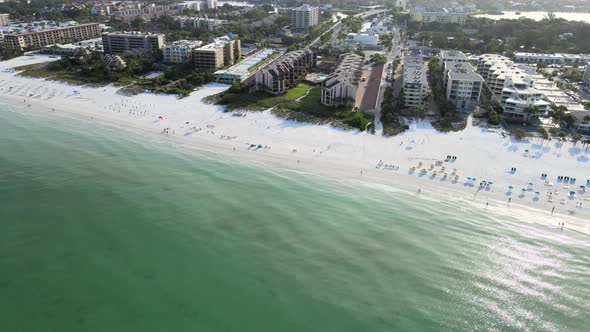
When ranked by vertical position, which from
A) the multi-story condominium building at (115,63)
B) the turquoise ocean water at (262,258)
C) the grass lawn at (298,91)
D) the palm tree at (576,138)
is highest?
the multi-story condominium building at (115,63)

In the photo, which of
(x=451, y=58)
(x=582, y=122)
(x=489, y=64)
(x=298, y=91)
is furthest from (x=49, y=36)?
(x=582, y=122)

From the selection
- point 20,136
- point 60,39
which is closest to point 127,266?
point 20,136

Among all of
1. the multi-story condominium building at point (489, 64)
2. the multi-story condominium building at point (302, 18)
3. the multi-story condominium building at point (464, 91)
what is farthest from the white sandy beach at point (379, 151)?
the multi-story condominium building at point (302, 18)

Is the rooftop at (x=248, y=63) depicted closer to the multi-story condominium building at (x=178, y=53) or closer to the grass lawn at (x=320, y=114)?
the multi-story condominium building at (x=178, y=53)

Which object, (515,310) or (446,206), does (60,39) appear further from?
(515,310)

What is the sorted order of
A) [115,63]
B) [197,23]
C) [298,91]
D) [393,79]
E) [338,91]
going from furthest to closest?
1. [197,23]
2. [115,63]
3. [393,79]
4. [298,91]
5. [338,91]

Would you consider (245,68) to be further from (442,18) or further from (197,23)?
(442,18)

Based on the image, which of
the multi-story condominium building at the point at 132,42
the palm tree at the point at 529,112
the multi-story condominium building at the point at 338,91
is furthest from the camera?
the multi-story condominium building at the point at 132,42
